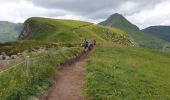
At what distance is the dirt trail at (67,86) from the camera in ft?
94.1

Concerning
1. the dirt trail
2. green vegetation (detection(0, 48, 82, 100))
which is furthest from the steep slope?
green vegetation (detection(0, 48, 82, 100))

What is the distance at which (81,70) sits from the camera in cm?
4419

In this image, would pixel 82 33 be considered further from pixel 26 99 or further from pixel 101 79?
pixel 26 99

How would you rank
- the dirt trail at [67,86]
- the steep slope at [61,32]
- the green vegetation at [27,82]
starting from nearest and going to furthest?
1. the green vegetation at [27,82]
2. the dirt trail at [67,86]
3. the steep slope at [61,32]

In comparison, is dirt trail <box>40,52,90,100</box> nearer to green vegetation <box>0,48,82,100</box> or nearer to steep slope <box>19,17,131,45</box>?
green vegetation <box>0,48,82,100</box>

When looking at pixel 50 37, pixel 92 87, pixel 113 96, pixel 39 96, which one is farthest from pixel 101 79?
pixel 50 37

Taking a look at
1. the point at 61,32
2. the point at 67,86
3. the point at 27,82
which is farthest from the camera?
the point at 61,32

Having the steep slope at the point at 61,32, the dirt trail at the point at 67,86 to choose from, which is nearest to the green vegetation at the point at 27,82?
the dirt trail at the point at 67,86

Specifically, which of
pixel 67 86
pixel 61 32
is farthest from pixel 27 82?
pixel 61 32

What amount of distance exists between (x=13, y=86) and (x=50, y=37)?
441ft

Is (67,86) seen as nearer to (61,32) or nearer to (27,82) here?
(27,82)

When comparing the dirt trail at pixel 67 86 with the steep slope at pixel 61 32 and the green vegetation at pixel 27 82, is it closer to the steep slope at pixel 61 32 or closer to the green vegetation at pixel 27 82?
the green vegetation at pixel 27 82

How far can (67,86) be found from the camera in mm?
33281

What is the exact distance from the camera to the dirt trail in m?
28.7
